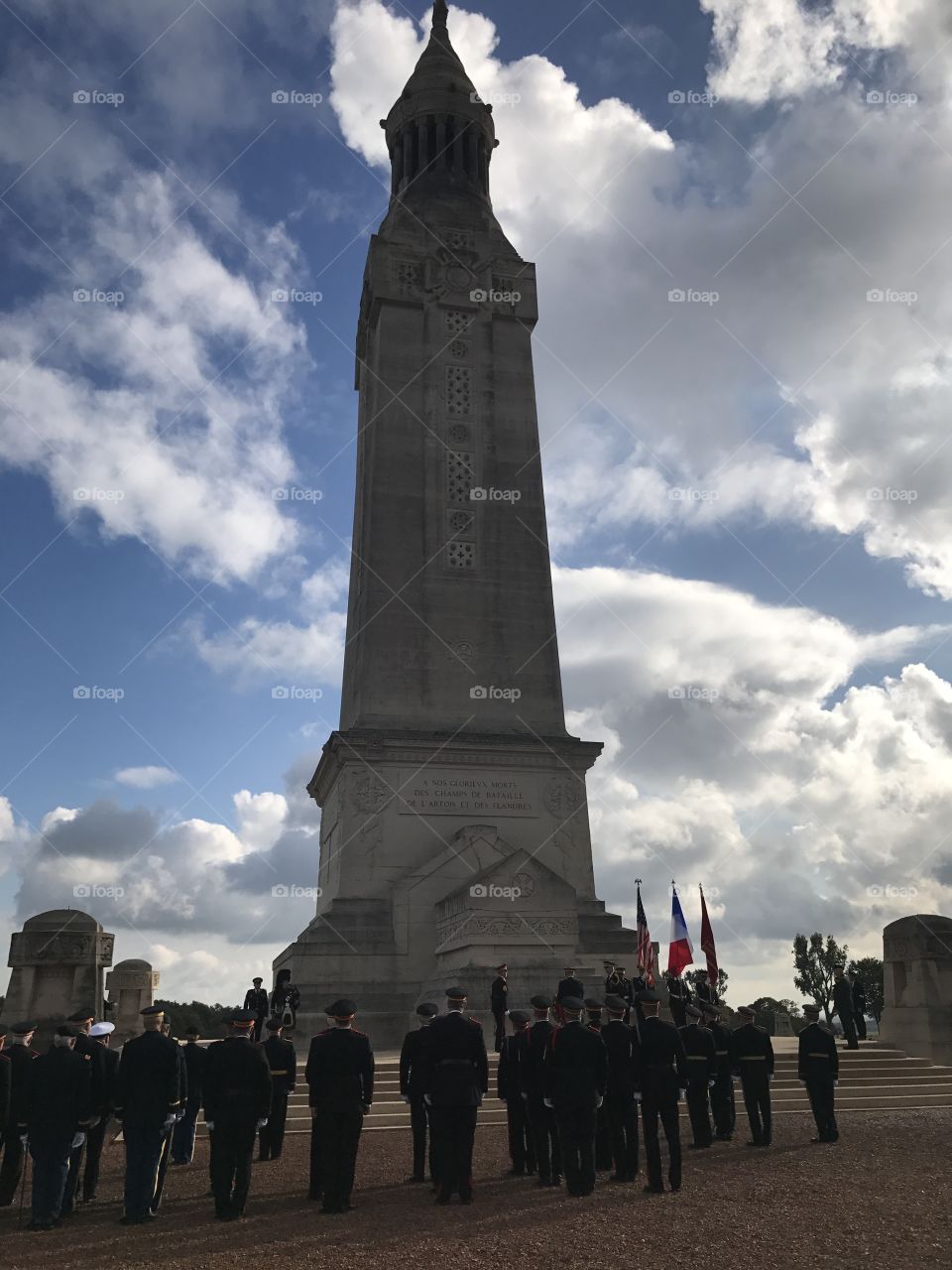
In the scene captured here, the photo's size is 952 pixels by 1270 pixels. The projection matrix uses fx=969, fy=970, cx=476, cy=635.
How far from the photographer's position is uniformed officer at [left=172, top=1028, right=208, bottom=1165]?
1164cm

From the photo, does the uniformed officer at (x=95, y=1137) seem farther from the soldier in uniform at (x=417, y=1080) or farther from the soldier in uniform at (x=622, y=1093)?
the soldier in uniform at (x=622, y=1093)

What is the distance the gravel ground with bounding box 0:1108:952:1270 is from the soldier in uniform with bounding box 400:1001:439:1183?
311mm

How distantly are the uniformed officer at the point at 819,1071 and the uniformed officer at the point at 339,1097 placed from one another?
6.52 metres

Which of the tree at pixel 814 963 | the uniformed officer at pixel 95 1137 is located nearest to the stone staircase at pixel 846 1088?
the uniformed officer at pixel 95 1137

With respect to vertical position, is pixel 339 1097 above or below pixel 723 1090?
above

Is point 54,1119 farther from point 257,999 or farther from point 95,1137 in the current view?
point 257,999

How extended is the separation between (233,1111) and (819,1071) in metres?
7.97

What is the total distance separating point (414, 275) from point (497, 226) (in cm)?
502

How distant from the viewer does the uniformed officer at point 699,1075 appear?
12336mm

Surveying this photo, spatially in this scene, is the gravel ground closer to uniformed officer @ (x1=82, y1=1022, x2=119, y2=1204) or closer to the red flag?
→ uniformed officer @ (x1=82, y1=1022, x2=119, y2=1204)

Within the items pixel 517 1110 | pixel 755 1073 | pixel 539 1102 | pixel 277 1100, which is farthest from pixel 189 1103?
pixel 755 1073

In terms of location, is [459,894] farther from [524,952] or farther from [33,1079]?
[33,1079]

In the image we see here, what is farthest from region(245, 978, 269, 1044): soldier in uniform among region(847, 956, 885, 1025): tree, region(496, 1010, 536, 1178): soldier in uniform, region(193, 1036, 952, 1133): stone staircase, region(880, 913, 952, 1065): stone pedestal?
region(847, 956, 885, 1025): tree

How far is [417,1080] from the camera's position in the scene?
9.89m
